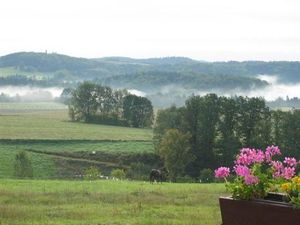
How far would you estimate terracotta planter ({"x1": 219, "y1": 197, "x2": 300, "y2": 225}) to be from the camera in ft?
30.7

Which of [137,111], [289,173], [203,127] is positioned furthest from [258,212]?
[137,111]

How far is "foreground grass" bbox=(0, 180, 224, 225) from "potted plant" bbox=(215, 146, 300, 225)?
20.4 ft

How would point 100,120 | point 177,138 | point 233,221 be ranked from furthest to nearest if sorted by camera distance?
1. point 100,120
2. point 177,138
3. point 233,221

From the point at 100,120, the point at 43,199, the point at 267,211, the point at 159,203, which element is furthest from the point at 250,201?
the point at 100,120

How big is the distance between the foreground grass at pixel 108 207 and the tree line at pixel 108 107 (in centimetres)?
11793

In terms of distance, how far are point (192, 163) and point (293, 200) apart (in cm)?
8610

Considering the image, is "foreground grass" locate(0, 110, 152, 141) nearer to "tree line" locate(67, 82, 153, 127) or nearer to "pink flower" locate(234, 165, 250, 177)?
"tree line" locate(67, 82, 153, 127)

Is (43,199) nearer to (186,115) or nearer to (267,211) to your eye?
(267,211)

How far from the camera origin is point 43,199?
21.3m

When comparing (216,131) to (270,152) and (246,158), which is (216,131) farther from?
(246,158)

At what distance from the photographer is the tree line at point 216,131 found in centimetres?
8869

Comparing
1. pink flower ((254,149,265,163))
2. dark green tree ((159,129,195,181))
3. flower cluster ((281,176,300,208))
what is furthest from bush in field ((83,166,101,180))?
flower cluster ((281,176,300,208))

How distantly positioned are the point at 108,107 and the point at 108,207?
139m

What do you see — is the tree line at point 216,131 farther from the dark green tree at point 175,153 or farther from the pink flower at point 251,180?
the pink flower at point 251,180
